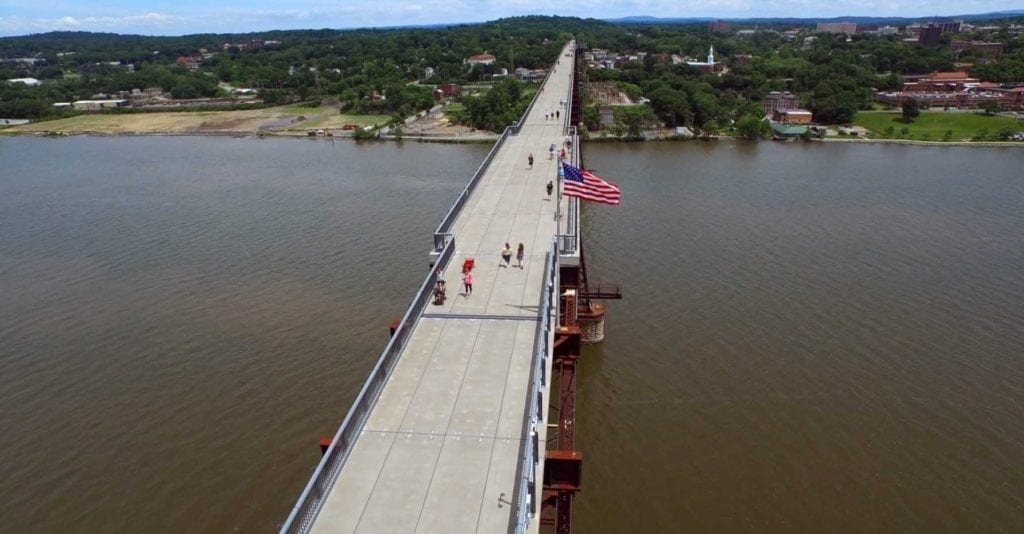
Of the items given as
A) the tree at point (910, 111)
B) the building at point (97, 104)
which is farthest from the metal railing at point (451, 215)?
the building at point (97, 104)

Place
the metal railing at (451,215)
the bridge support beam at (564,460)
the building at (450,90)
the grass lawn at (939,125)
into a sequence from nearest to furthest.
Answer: the bridge support beam at (564,460) < the metal railing at (451,215) < the grass lawn at (939,125) < the building at (450,90)

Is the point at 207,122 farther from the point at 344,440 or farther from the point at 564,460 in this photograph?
the point at 564,460

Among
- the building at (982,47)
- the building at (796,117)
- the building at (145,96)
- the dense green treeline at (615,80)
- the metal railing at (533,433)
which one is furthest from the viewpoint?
the building at (982,47)

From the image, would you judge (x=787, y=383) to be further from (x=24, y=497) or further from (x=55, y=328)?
(x=55, y=328)

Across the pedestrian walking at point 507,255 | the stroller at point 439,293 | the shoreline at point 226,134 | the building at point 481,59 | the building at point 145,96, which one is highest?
the building at point 481,59

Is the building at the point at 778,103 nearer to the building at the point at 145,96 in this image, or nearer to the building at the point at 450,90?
the building at the point at 450,90

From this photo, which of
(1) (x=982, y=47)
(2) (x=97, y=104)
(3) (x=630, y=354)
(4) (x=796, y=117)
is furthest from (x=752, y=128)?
(1) (x=982, y=47)

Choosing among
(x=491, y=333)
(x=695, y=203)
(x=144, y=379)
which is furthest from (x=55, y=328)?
(x=695, y=203)

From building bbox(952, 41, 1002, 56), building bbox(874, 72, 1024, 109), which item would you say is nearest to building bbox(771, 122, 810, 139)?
building bbox(874, 72, 1024, 109)
